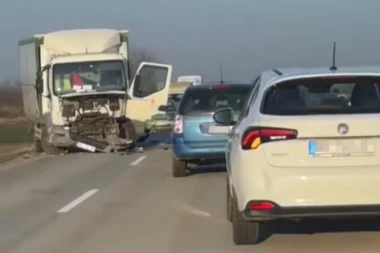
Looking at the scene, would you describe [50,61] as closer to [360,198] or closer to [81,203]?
[81,203]

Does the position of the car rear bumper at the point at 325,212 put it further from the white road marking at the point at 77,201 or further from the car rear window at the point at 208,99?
the car rear window at the point at 208,99

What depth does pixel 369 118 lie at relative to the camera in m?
9.14

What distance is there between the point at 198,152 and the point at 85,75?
1086 centimetres

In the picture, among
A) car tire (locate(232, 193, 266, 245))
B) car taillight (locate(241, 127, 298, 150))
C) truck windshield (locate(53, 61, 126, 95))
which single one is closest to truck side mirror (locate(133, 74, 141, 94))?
truck windshield (locate(53, 61, 126, 95))

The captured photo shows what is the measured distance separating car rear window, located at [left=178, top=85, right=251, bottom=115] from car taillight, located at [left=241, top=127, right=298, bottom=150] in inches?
315

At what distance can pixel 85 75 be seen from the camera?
2792 centimetres

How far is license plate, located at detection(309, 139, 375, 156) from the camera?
29.8 feet

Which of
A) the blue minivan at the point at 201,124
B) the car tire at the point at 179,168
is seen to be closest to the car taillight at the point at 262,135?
the blue minivan at the point at 201,124

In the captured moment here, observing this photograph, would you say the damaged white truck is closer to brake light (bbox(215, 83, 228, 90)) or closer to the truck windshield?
the truck windshield

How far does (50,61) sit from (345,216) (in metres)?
19.7

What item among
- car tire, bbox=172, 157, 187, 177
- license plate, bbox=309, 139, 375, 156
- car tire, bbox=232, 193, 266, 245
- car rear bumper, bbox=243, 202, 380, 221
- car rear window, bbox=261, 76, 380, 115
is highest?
car rear window, bbox=261, 76, 380, 115

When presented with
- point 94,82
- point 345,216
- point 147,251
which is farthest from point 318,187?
point 94,82

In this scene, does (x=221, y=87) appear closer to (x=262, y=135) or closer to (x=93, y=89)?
(x=262, y=135)

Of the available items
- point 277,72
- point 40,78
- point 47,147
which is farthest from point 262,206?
point 47,147
